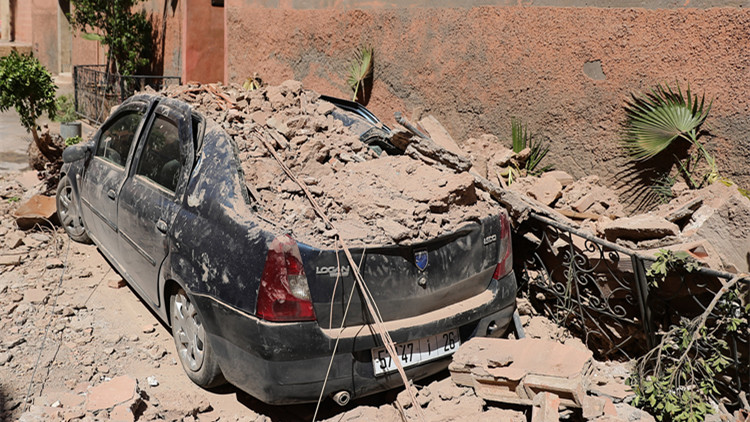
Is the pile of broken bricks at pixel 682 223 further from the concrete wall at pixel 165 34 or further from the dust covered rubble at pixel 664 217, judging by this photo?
the concrete wall at pixel 165 34

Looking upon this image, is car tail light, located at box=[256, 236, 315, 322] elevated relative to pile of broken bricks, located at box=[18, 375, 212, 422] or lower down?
elevated

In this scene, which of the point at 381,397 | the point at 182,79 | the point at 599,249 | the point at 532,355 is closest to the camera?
the point at 532,355

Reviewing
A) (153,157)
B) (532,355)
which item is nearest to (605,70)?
(532,355)

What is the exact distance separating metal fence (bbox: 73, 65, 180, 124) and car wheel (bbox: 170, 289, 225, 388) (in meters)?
8.69

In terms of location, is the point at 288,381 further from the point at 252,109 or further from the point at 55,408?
the point at 252,109

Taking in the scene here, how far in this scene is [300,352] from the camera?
3.32m

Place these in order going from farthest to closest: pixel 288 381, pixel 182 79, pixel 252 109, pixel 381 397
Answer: pixel 182 79, pixel 252 109, pixel 381 397, pixel 288 381

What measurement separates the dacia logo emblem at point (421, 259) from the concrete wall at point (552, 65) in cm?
263

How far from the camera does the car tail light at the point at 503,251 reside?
3.97 m

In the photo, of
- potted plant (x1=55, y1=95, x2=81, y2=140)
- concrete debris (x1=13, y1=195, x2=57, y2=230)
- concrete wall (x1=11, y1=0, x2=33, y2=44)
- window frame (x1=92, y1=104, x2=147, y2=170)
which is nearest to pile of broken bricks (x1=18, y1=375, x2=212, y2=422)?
window frame (x1=92, y1=104, x2=147, y2=170)

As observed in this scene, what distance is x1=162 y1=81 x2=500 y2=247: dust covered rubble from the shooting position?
3.52 m

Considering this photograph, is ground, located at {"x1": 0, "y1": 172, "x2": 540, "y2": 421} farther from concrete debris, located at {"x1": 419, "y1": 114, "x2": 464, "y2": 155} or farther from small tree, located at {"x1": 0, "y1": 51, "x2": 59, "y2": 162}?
small tree, located at {"x1": 0, "y1": 51, "x2": 59, "y2": 162}

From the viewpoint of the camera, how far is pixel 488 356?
11.8 feet

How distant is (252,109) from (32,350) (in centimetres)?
218
